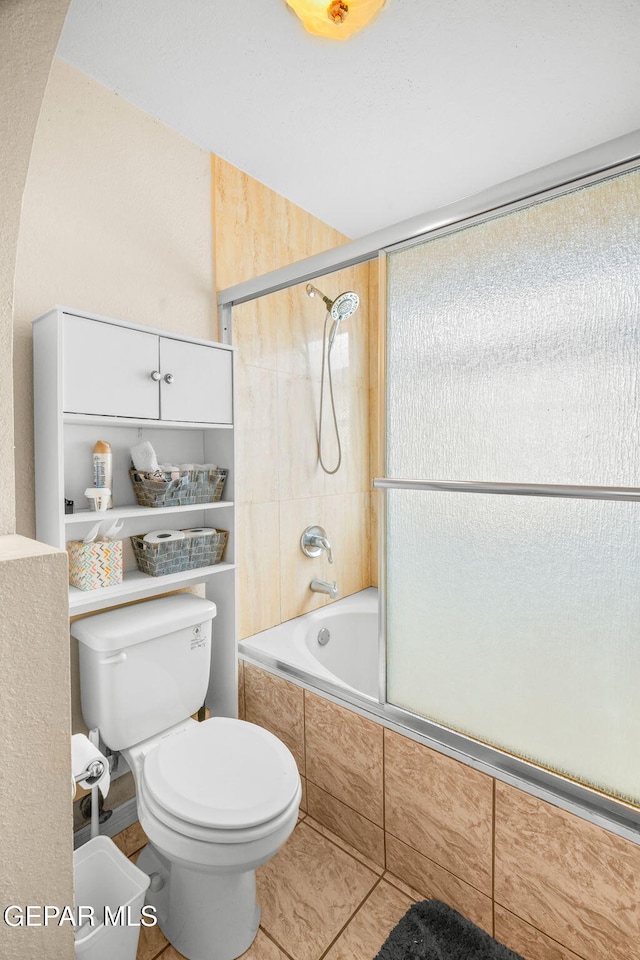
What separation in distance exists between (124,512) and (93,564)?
0.57 feet

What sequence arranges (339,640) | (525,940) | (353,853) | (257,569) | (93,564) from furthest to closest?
(339,640)
(257,569)
(353,853)
(93,564)
(525,940)

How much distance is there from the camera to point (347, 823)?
1547mm

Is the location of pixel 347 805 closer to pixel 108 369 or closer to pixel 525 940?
pixel 525 940

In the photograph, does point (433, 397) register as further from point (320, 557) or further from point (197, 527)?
point (320, 557)

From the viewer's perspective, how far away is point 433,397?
4.30 ft

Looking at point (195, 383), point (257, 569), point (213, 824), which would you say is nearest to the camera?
point (213, 824)

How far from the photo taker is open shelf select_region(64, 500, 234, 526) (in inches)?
53.2

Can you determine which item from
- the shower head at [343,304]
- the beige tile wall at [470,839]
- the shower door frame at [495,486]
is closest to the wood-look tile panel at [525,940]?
the beige tile wall at [470,839]

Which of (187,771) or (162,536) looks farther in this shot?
(162,536)

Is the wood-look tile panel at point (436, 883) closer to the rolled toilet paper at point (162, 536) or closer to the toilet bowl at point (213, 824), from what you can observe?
the toilet bowl at point (213, 824)

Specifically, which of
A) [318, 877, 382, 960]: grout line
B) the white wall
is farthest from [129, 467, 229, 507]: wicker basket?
[318, 877, 382, 960]: grout line

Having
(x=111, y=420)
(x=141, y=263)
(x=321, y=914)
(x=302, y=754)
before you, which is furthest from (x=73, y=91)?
(x=321, y=914)

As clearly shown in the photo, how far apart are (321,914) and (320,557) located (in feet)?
4.42

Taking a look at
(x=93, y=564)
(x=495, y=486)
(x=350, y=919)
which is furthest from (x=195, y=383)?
(x=350, y=919)
